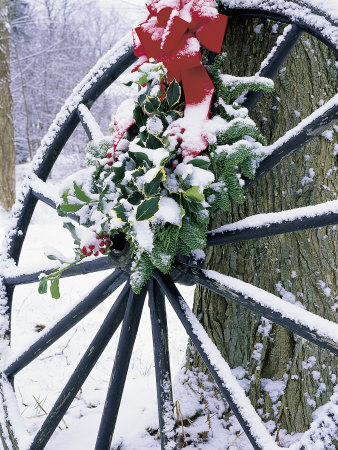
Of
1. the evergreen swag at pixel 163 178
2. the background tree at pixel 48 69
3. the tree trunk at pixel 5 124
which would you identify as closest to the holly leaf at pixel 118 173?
the evergreen swag at pixel 163 178

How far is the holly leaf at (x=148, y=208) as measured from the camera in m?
0.66

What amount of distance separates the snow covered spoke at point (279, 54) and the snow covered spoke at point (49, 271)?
43 cm

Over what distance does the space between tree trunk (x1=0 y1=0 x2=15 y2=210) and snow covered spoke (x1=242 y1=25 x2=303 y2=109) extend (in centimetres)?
410

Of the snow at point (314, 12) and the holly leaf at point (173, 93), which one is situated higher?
the snow at point (314, 12)

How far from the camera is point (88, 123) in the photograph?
3.37ft

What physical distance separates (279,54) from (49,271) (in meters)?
0.67

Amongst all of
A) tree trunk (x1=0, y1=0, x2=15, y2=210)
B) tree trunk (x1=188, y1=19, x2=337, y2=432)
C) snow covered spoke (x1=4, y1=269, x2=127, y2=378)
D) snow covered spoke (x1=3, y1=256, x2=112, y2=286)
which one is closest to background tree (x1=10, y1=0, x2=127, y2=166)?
tree trunk (x1=0, y1=0, x2=15, y2=210)

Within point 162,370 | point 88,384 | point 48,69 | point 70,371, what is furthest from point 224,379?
point 48,69

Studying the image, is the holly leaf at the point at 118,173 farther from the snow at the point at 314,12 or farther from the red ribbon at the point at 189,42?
the snow at the point at 314,12

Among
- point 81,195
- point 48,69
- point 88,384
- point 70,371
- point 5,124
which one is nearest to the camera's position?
point 81,195

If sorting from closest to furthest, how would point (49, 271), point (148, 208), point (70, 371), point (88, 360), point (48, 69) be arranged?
point (148, 208)
point (88, 360)
point (49, 271)
point (70, 371)
point (48, 69)

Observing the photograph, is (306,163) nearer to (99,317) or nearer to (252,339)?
(252,339)

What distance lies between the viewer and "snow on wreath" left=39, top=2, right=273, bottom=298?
689mm

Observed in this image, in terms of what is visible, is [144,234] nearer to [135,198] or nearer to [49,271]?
[135,198]
